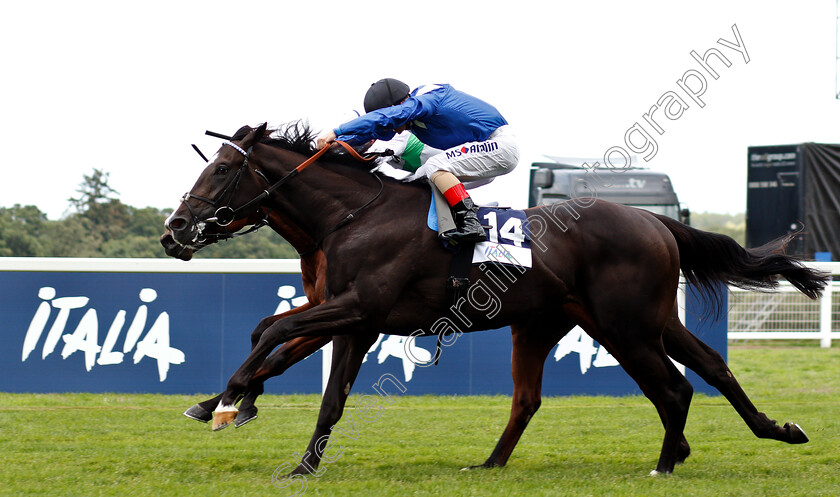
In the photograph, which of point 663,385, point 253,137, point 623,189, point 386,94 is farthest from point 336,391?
point 623,189

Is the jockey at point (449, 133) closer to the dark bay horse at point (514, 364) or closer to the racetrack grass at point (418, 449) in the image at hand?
the dark bay horse at point (514, 364)

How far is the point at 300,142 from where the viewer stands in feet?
16.7

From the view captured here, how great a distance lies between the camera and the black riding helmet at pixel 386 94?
16.7ft

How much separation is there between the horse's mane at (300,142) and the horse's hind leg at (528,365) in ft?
3.83

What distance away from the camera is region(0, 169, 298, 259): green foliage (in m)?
13.1

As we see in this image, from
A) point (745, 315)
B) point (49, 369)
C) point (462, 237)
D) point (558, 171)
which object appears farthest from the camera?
point (558, 171)

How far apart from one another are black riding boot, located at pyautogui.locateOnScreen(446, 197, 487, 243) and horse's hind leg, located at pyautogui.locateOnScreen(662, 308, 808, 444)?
4.83 ft

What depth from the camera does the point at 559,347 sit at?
8219 millimetres

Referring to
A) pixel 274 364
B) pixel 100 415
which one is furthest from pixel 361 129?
pixel 100 415

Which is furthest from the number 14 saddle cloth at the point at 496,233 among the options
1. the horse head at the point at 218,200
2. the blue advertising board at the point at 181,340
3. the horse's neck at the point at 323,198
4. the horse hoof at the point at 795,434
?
the blue advertising board at the point at 181,340

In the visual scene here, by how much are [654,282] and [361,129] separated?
183 cm

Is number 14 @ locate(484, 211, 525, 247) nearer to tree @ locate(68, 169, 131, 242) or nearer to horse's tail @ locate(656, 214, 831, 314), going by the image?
horse's tail @ locate(656, 214, 831, 314)

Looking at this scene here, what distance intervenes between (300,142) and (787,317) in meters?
9.70

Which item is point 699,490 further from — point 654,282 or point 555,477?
point 654,282
